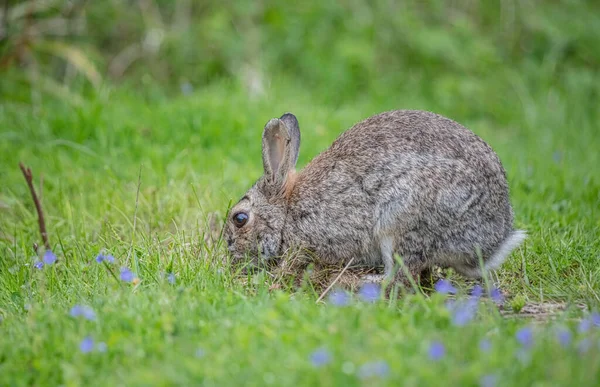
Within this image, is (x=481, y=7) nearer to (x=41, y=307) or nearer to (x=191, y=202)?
(x=191, y=202)

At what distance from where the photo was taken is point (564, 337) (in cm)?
332

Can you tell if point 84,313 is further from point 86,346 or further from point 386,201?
point 386,201

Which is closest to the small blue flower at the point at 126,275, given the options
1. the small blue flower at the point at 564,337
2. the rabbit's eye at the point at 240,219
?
the rabbit's eye at the point at 240,219

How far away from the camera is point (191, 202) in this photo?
647cm

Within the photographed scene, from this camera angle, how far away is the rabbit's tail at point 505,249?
17.3 feet

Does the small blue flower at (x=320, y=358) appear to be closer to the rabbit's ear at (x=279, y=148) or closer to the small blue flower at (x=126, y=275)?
the small blue flower at (x=126, y=275)

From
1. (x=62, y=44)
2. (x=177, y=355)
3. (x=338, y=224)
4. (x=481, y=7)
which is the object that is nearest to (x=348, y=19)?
(x=481, y=7)

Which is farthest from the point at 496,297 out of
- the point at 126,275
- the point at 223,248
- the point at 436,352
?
the point at 126,275

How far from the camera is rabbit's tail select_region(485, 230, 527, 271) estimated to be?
5281mm

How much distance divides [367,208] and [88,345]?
246cm

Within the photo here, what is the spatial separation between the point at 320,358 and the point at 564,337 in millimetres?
1097

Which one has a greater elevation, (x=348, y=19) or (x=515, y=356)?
(x=348, y=19)

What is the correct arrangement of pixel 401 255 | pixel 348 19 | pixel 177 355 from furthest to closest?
pixel 348 19 < pixel 401 255 < pixel 177 355

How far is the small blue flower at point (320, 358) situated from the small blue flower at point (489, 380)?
608mm
